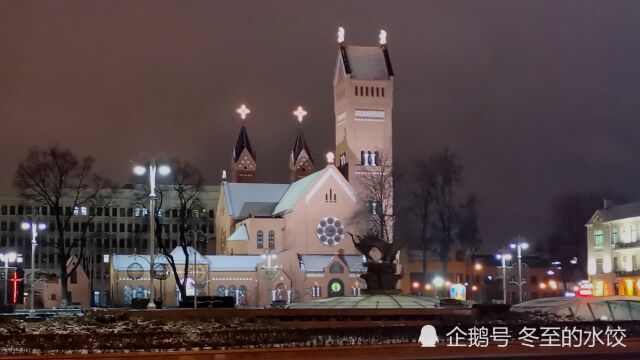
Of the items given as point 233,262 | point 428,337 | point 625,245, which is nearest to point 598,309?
point 428,337

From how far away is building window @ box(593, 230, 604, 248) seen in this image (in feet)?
308

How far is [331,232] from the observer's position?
107625 mm

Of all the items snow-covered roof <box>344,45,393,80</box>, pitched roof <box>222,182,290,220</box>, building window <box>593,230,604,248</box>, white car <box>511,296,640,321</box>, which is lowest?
white car <box>511,296,640,321</box>

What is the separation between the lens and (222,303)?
174 ft

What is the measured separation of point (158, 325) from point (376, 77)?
280ft

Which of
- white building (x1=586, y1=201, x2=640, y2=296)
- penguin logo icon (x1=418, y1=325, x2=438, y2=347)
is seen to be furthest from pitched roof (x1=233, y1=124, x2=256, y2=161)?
penguin logo icon (x1=418, y1=325, x2=438, y2=347)

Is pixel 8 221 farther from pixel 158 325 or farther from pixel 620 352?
pixel 620 352

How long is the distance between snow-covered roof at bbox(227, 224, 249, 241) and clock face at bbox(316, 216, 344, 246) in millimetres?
9262

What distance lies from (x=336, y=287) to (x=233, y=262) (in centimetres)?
1189

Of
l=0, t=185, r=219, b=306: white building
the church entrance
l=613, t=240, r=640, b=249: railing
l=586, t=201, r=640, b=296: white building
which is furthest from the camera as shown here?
l=0, t=185, r=219, b=306: white building

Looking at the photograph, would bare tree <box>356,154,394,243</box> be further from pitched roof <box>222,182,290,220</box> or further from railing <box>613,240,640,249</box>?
railing <box>613,240,640,249</box>

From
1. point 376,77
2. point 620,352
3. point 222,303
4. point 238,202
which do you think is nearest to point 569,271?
point 376,77

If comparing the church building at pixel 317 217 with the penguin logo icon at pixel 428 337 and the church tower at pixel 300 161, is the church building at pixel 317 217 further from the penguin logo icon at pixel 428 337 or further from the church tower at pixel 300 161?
the penguin logo icon at pixel 428 337

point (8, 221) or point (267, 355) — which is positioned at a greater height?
point (8, 221)
